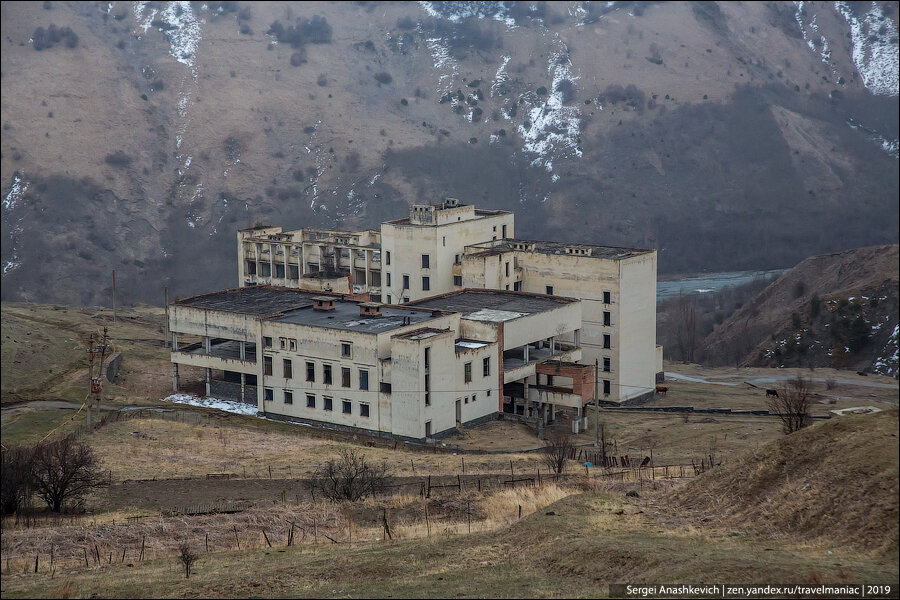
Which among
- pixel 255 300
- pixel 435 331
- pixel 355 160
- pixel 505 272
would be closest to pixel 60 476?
pixel 435 331

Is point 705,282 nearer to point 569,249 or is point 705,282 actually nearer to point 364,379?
point 569,249

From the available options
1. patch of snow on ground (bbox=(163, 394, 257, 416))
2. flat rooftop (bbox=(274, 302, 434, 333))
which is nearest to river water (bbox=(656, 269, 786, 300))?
flat rooftop (bbox=(274, 302, 434, 333))

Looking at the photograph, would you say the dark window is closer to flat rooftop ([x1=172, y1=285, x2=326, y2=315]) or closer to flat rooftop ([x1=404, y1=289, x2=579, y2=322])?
flat rooftop ([x1=404, y1=289, x2=579, y2=322])

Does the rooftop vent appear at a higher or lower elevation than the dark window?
higher

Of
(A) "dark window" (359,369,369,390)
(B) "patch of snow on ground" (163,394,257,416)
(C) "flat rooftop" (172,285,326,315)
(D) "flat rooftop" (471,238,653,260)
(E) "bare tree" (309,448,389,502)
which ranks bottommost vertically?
(B) "patch of snow on ground" (163,394,257,416)

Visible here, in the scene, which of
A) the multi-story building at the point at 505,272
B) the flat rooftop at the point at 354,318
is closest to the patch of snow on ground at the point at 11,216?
the multi-story building at the point at 505,272

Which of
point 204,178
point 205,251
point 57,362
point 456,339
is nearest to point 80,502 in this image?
point 456,339
